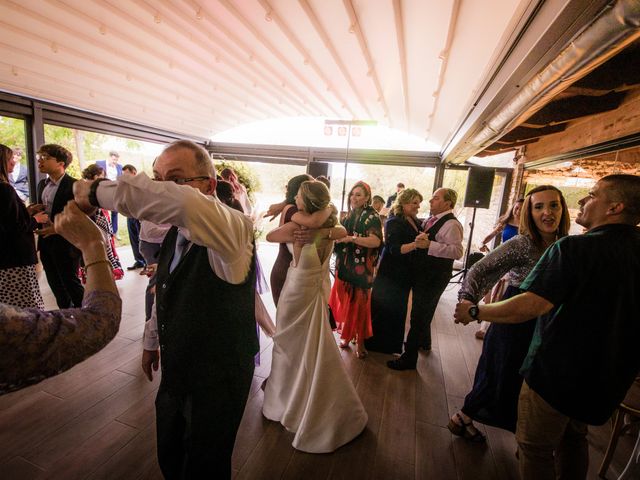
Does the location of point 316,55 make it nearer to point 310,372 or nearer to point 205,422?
point 310,372

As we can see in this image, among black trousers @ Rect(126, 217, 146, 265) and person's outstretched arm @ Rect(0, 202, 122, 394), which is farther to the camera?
black trousers @ Rect(126, 217, 146, 265)

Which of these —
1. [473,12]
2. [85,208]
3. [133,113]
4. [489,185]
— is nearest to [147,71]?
[133,113]

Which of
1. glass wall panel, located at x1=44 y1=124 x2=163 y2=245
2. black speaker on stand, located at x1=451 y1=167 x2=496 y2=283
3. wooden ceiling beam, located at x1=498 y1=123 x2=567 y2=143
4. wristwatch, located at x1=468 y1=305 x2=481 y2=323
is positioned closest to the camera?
wristwatch, located at x1=468 y1=305 x2=481 y2=323

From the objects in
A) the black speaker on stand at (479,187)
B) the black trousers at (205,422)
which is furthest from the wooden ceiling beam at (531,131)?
the black trousers at (205,422)

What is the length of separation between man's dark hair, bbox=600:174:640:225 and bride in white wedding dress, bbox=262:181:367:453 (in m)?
1.42

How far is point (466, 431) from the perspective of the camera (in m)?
2.06

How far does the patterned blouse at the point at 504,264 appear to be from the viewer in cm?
175

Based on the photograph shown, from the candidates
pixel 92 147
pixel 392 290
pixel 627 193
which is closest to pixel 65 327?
pixel 627 193

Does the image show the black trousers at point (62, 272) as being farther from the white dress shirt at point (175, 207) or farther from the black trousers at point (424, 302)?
the black trousers at point (424, 302)

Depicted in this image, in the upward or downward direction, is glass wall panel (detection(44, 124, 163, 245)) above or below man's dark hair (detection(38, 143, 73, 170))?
above

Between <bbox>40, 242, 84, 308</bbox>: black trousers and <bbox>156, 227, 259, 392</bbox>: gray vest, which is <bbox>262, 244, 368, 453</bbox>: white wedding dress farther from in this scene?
<bbox>40, 242, 84, 308</bbox>: black trousers

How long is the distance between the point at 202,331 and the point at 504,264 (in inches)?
68.1

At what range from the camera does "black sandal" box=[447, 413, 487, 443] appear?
2.04m

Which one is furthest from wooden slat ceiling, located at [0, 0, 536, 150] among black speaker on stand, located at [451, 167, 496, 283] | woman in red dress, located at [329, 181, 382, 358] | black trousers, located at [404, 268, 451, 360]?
black trousers, located at [404, 268, 451, 360]
